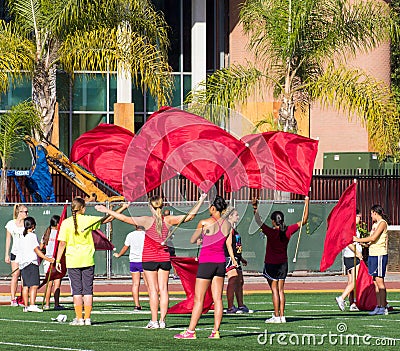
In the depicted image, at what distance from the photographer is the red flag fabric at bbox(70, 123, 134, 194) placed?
1880cm

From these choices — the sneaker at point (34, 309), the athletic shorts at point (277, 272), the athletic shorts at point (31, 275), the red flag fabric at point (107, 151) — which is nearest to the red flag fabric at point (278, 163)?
the athletic shorts at point (277, 272)

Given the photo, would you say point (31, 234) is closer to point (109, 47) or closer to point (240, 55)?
point (109, 47)

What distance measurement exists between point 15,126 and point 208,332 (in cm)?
1473

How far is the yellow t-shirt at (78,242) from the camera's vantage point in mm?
15984

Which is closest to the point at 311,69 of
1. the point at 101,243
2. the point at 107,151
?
the point at 107,151

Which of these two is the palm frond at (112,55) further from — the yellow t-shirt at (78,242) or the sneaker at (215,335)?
the sneaker at (215,335)

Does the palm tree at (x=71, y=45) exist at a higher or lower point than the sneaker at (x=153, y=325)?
higher

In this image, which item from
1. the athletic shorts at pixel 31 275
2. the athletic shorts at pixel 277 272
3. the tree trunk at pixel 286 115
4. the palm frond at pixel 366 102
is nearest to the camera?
the athletic shorts at pixel 277 272

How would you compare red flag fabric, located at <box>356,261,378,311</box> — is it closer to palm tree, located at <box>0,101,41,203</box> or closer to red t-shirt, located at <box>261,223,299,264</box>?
red t-shirt, located at <box>261,223,299,264</box>

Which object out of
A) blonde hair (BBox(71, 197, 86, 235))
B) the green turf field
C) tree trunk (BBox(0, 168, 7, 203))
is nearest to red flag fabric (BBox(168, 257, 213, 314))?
the green turf field

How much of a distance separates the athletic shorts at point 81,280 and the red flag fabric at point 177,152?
1981mm

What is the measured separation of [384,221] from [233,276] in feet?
9.03

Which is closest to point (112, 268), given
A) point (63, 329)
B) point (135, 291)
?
point (135, 291)

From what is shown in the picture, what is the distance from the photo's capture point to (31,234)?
64.2 ft
